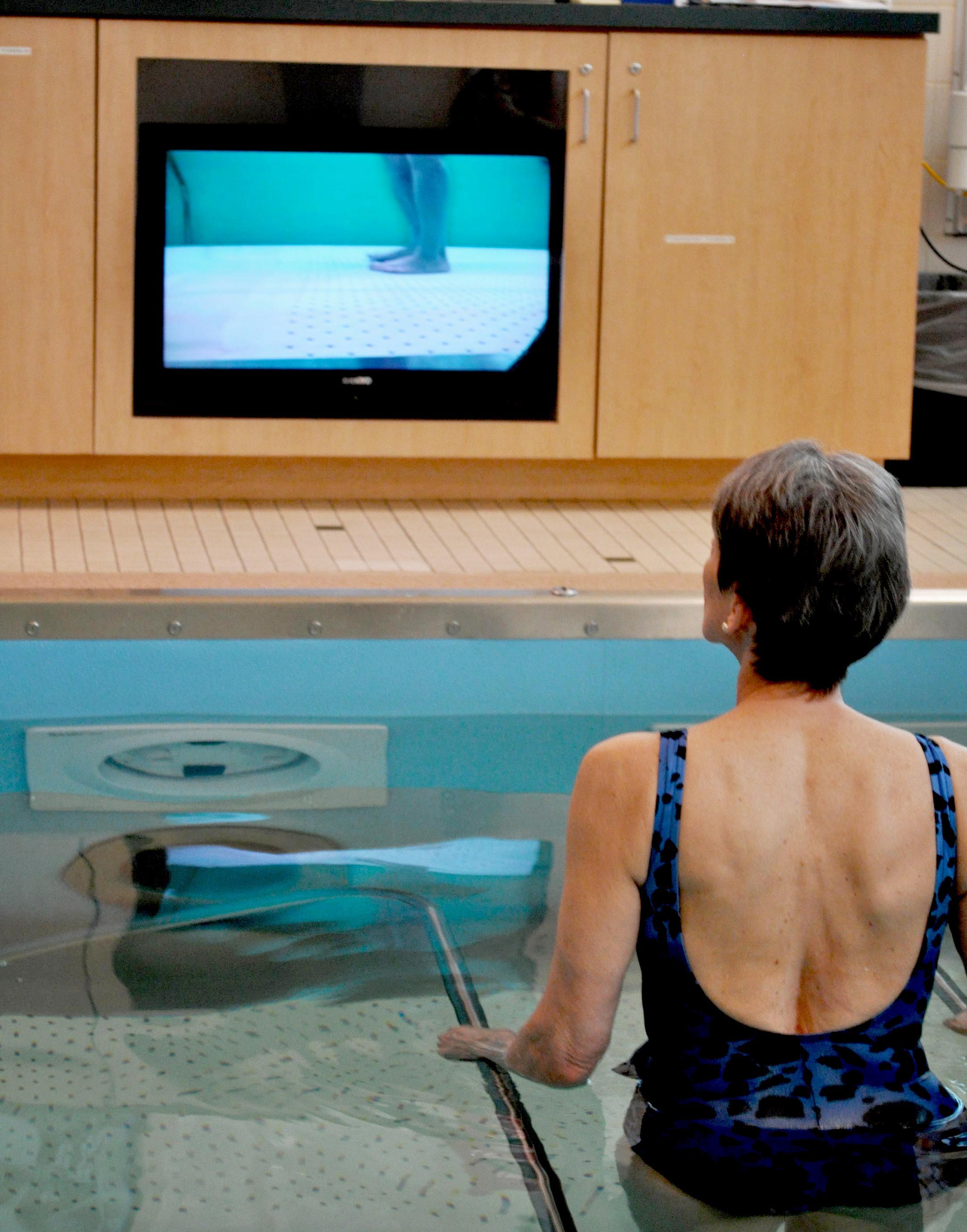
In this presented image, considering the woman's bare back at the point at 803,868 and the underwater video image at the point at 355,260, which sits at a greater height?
the underwater video image at the point at 355,260

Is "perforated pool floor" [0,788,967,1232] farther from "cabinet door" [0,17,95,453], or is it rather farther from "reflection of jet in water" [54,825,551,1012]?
"cabinet door" [0,17,95,453]

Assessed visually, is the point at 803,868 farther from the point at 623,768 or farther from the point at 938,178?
the point at 938,178

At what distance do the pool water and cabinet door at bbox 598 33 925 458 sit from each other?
127 centimetres

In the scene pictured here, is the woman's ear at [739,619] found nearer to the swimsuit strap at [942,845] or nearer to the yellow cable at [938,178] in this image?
the swimsuit strap at [942,845]

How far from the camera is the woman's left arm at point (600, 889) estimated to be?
1344mm

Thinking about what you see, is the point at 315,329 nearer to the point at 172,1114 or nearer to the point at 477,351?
the point at 477,351

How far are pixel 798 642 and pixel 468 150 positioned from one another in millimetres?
3416

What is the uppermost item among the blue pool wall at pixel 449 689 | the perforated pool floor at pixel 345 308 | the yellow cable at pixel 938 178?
the yellow cable at pixel 938 178

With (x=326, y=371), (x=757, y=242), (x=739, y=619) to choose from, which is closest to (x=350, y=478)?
(x=326, y=371)

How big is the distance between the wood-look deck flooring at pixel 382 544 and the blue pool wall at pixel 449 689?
146mm

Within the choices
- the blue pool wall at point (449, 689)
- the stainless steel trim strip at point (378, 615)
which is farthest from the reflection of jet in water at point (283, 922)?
the stainless steel trim strip at point (378, 615)

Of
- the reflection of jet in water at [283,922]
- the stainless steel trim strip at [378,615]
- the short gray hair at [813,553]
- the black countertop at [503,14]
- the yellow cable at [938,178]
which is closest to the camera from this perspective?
the short gray hair at [813,553]

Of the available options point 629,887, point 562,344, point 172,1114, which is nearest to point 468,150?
point 562,344

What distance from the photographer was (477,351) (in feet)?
15.2
